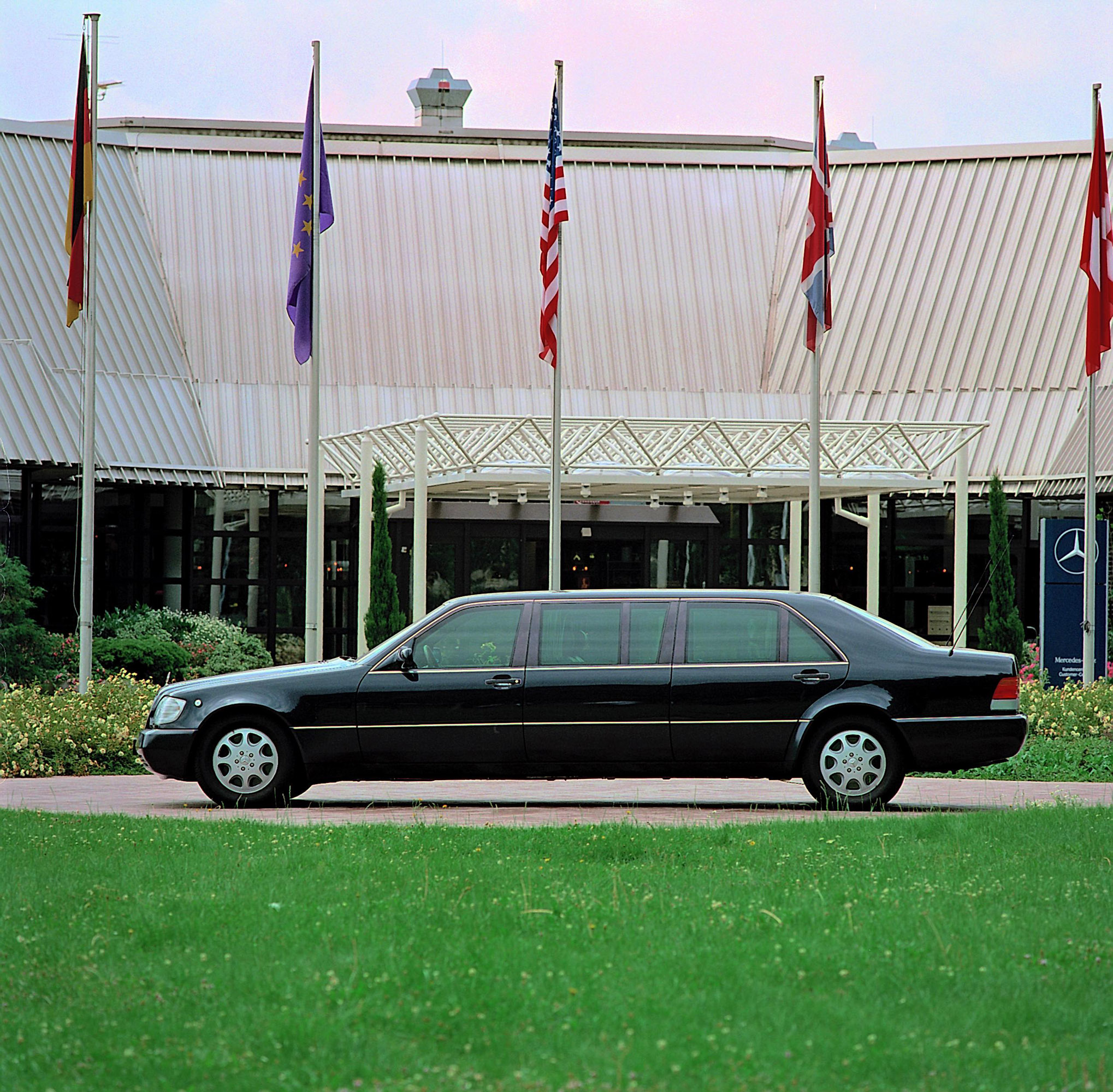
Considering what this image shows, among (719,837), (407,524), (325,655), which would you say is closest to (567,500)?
(407,524)

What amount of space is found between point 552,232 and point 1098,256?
635cm

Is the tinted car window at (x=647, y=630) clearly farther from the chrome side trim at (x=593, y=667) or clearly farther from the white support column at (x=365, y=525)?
the white support column at (x=365, y=525)

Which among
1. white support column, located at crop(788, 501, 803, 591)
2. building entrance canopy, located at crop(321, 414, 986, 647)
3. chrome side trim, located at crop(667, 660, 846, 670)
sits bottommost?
chrome side trim, located at crop(667, 660, 846, 670)

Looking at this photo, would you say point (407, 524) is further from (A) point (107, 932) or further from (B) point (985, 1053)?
(B) point (985, 1053)

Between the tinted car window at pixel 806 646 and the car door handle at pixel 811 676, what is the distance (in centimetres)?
9

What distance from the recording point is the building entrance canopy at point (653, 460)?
19828 millimetres

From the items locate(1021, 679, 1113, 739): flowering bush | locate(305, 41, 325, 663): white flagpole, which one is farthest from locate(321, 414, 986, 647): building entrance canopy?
locate(1021, 679, 1113, 739): flowering bush

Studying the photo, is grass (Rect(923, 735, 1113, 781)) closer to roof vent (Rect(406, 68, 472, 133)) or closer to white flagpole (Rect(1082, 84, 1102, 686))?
white flagpole (Rect(1082, 84, 1102, 686))

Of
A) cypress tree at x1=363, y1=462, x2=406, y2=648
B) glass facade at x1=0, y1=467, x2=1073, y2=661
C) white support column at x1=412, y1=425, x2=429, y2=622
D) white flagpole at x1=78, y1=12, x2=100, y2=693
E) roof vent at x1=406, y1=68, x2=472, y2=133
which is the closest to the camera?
white flagpole at x1=78, y1=12, x2=100, y2=693

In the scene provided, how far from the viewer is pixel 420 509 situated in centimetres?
1955

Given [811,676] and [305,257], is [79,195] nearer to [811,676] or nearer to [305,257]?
[305,257]

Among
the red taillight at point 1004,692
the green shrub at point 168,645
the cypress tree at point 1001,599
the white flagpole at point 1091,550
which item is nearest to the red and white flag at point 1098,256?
the white flagpole at point 1091,550

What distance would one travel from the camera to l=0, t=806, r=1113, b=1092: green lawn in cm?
451

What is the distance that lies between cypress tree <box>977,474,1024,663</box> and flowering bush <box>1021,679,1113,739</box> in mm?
5205
